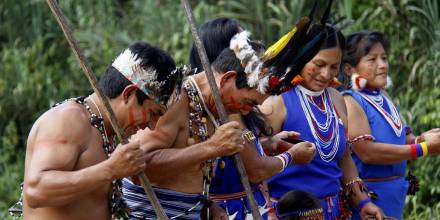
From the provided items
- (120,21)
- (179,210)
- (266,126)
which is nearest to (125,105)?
(179,210)

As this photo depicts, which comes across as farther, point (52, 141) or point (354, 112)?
point (354, 112)

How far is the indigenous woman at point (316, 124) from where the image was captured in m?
5.66

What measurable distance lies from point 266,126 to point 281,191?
1.64ft

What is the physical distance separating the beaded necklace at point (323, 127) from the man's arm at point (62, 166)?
73.8 inches

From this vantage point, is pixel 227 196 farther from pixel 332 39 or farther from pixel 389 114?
pixel 389 114

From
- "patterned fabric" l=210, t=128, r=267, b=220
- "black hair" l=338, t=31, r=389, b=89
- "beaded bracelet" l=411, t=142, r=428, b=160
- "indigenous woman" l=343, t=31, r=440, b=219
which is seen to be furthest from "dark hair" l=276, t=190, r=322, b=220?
"black hair" l=338, t=31, r=389, b=89

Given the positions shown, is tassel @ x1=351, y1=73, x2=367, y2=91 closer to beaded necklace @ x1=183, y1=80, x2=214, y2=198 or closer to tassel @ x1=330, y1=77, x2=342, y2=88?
tassel @ x1=330, y1=77, x2=342, y2=88

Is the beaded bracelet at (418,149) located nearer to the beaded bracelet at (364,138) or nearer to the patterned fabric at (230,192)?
the beaded bracelet at (364,138)

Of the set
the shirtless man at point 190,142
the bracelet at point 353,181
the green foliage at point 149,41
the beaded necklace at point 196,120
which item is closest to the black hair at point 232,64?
the shirtless man at point 190,142

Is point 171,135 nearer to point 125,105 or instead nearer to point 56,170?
point 125,105

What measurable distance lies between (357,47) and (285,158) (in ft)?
4.93

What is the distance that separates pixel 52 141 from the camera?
396cm

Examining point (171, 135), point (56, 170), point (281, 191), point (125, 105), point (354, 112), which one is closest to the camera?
point (56, 170)

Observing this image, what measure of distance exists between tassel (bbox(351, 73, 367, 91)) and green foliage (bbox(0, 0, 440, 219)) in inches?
90.9
